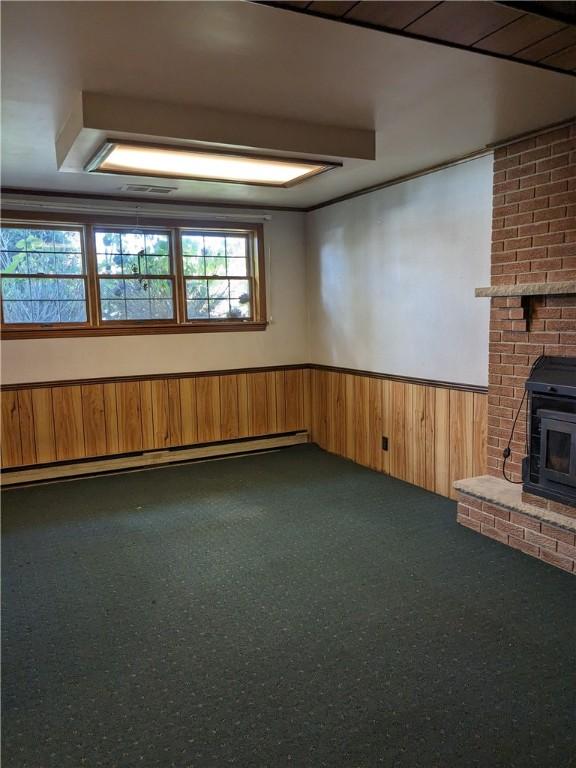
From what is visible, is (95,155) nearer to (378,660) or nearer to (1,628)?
(1,628)

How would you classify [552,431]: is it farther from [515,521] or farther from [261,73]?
[261,73]

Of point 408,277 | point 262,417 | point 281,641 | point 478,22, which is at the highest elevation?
point 478,22

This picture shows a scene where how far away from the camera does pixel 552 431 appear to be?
3168 mm

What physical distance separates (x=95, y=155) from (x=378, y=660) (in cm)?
276

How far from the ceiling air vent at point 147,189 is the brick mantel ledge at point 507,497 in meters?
3.03

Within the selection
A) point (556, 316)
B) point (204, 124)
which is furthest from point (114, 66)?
point (556, 316)

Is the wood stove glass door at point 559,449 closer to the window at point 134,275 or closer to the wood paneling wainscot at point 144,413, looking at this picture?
the wood paneling wainscot at point 144,413

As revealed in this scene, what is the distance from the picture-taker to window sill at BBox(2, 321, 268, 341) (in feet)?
15.3

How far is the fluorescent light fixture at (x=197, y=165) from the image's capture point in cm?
289

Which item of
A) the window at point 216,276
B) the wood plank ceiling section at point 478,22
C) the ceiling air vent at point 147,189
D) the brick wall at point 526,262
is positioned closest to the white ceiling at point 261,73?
the brick wall at point 526,262

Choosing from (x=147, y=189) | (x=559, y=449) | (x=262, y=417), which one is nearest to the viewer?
(x=559, y=449)

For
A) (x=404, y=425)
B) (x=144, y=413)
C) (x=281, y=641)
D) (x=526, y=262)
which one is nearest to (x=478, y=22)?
(x=526, y=262)

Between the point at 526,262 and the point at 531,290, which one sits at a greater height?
the point at 526,262

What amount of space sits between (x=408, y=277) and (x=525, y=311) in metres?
1.26
